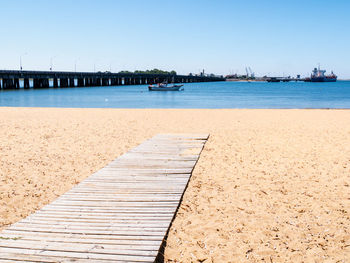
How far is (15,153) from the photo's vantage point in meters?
9.38

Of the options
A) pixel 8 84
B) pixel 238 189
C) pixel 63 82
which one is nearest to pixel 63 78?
pixel 63 82

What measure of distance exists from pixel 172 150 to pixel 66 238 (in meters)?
5.51

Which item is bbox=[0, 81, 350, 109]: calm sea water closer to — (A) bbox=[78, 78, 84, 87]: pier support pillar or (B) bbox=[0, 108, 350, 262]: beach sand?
(B) bbox=[0, 108, 350, 262]: beach sand

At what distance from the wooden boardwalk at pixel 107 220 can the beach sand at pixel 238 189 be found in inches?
11.6

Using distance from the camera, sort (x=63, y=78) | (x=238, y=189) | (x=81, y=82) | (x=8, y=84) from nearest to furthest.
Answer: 1. (x=238, y=189)
2. (x=8, y=84)
3. (x=63, y=78)
4. (x=81, y=82)

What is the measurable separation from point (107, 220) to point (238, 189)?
2784mm

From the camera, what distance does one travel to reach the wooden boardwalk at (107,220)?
3752mm

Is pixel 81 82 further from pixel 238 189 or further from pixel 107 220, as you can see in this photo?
pixel 107 220

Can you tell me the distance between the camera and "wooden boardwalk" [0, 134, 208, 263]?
3.75 meters

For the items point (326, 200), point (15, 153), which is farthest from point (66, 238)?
point (15, 153)

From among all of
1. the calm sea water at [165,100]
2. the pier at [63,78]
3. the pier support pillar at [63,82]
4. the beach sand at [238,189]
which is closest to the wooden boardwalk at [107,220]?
the beach sand at [238,189]

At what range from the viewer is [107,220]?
15.4ft

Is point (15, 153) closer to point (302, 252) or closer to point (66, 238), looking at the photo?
point (66, 238)

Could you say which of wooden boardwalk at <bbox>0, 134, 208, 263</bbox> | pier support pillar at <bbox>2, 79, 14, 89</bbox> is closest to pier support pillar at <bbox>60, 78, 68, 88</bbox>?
pier support pillar at <bbox>2, 79, 14, 89</bbox>
